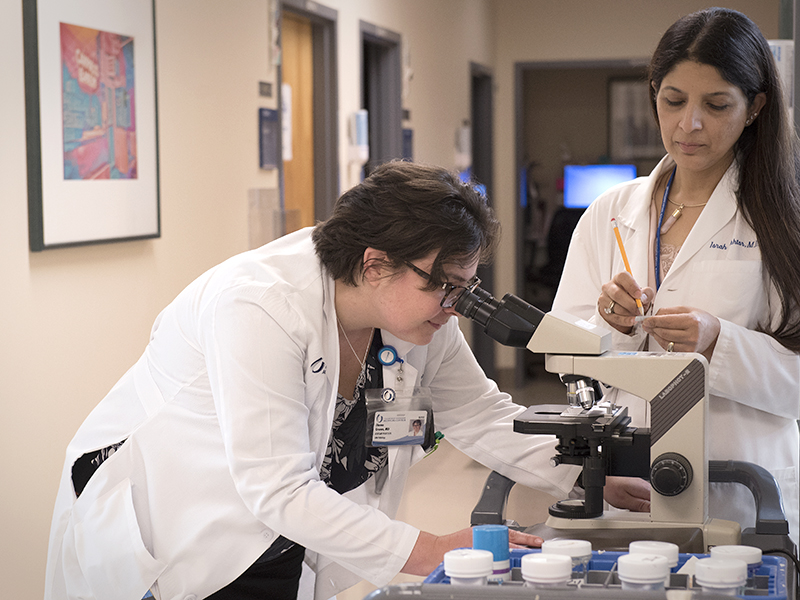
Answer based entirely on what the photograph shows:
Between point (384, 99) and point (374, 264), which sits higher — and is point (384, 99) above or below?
above

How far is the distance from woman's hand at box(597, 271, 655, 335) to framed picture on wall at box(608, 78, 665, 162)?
7280 millimetres

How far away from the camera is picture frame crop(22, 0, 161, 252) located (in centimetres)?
262

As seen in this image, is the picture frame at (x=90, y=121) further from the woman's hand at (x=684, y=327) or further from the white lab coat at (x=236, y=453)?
the woman's hand at (x=684, y=327)

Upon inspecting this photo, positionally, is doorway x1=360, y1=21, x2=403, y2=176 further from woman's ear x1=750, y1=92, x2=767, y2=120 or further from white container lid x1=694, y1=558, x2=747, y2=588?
white container lid x1=694, y1=558, x2=747, y2=588

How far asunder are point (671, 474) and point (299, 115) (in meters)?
3.62

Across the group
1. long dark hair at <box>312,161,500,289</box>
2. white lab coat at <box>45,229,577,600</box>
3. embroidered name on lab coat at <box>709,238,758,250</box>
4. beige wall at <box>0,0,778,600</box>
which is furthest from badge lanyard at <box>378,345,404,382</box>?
beige wall at <box>0,0,778,600</box>

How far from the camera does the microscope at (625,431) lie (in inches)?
52.2

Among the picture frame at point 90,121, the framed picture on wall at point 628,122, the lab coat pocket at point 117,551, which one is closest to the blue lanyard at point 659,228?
the lab coat pocket at point 117,551

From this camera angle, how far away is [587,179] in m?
7.91

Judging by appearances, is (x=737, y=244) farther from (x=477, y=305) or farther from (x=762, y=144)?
(x=477, y=305)

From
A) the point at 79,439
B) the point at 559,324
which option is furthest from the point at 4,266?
the point at 559,324

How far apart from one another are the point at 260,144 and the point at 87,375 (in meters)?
1.43

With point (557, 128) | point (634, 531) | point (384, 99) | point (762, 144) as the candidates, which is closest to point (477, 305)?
point (634, 531)

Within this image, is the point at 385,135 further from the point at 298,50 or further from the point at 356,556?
the point at 356,556
